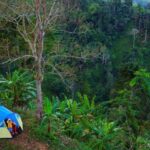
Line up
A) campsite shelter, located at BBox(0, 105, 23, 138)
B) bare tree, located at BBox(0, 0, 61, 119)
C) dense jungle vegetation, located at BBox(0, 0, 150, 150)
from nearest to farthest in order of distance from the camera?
campsite shelter, located at BBox(0, 105, 23, 138) < bare tree, located at BBox(0, 0, 61, 119) < dense jungle vegetation, located at BBox(0, 0, 150, 150)

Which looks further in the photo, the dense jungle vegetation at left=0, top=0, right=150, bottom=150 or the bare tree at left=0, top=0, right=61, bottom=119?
the dense jungle vegetation at left=0, top=0, right=150, bottom=150

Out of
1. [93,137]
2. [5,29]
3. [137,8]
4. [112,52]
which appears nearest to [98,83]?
[112,52]

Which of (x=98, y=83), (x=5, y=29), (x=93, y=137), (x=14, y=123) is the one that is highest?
(x=5, y=29)

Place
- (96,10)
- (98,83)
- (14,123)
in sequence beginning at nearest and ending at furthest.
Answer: (14,123) < (98,83) < (96,10)

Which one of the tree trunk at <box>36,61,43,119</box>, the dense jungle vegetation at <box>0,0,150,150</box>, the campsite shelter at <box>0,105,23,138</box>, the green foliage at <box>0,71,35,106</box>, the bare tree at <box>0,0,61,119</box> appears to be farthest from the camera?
the green foliage at <box>0,71,35,106</box>

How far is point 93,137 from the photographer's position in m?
10.3

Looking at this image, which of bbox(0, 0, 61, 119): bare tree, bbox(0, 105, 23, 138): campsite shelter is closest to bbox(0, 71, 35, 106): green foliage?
bbox(0, 0, 61, 119): bare tree

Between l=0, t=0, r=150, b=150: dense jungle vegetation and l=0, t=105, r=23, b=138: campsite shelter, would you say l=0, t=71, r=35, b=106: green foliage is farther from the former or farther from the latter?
l=0, t=105, r=23, b=138: campsite shelter

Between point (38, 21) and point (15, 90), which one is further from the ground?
point (38, 21)

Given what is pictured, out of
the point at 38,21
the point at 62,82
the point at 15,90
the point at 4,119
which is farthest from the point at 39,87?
the point at 62,82

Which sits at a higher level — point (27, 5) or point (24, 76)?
point (27, 5)

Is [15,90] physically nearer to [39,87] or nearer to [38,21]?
[39,87]

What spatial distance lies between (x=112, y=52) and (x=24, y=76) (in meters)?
49.5

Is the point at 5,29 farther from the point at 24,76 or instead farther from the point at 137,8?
the point at 137,8
